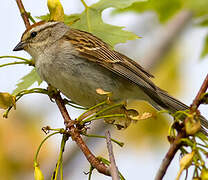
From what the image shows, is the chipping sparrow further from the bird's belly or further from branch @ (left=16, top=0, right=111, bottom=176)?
branch @ (left=16, top=0, right=111, bottom=176)

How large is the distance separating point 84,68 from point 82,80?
13cm

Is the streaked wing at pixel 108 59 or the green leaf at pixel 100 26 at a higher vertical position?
the green leaf at pixel 100 26

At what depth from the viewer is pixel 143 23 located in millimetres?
6629

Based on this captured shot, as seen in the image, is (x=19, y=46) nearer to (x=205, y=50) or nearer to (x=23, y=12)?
(x=23, y=12)

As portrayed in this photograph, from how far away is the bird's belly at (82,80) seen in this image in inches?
129

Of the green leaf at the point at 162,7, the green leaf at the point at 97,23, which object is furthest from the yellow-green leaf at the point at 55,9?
the green leaf at the point at 162,7

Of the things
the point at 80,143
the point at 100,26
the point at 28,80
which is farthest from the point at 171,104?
the point at 80,143

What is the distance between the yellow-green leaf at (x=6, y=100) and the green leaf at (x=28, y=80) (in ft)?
1.32

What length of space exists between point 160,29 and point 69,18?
3632 mm

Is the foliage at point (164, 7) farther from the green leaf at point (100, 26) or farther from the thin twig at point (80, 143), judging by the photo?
the thin twig at point (80, 143)

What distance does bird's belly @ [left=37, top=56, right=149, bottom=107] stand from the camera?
328 cm

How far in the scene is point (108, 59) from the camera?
143 inches

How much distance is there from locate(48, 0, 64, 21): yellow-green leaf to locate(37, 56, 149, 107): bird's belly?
0.54 meters

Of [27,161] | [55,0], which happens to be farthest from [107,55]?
[27,161]
